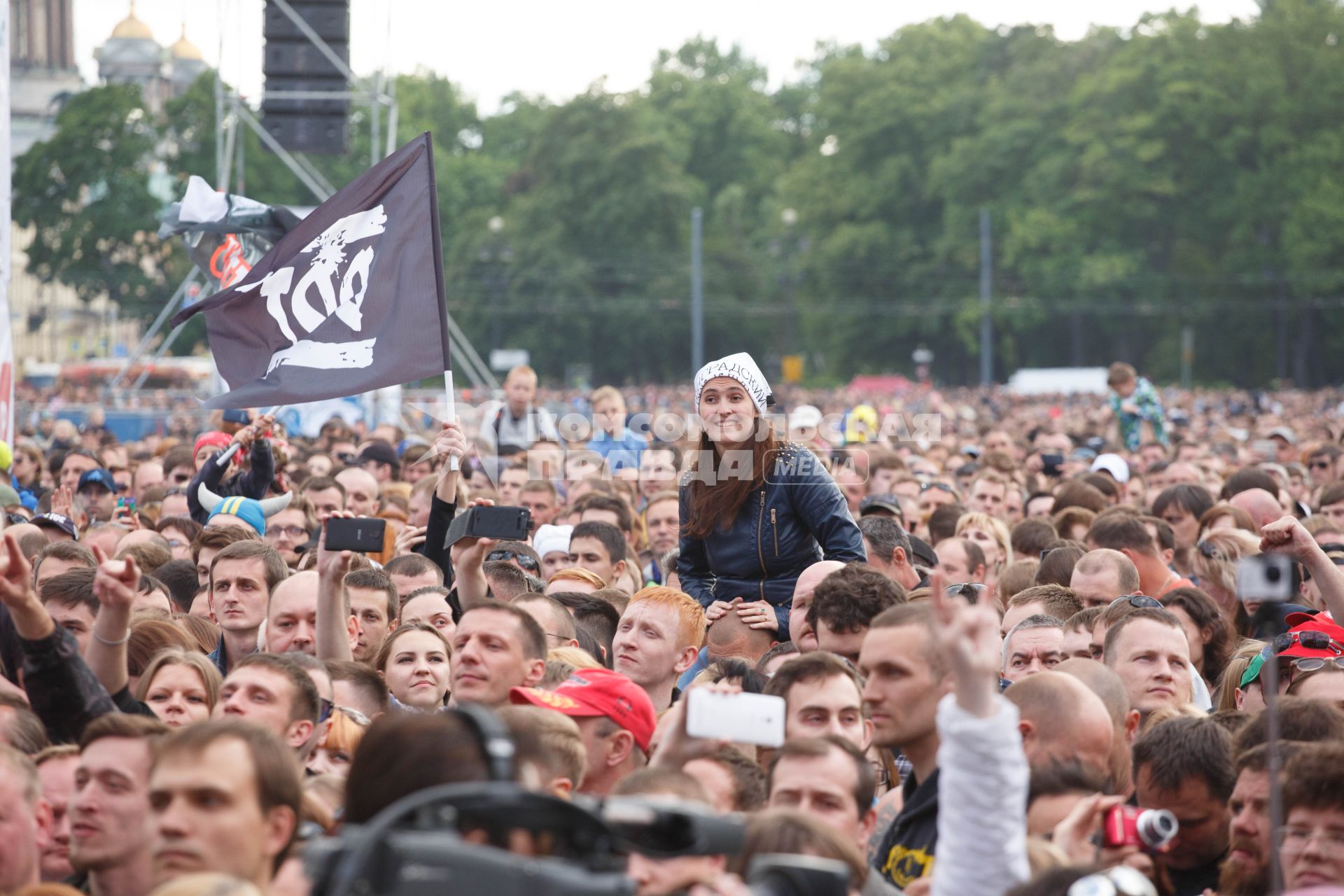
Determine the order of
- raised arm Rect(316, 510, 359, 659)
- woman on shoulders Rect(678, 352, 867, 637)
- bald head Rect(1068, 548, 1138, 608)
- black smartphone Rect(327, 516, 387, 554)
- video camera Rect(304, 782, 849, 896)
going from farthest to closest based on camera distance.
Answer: bald head Rect(1068, 548, 1138, 608) → woman on shoulders Rect(678, 352, 867, 637) → raised arm Rect(316, 510, 359, 659) → black smartphone Rect(327, 516, 387, 554) → video camera Rect(304, 782, 849, 896)

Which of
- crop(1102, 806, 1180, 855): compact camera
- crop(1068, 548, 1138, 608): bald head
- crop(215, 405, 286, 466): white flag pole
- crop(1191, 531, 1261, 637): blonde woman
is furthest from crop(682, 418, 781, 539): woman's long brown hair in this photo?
crop(215, 405, 286, 466): white flag pole

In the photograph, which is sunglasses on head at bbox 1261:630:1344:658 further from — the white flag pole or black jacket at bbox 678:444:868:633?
the white flag pole

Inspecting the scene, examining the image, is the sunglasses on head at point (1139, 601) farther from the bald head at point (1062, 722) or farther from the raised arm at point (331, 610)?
the raised arm at point (331, 610)

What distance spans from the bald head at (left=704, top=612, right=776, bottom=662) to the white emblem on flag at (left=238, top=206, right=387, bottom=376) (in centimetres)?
227

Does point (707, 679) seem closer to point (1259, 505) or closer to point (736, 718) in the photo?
point (736, 718)

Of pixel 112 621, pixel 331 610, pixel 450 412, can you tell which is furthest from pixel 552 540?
pixel 112 621

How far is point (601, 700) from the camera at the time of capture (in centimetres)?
546

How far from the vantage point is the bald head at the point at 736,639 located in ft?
22.2

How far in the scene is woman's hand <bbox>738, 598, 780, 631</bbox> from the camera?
22.1 feet

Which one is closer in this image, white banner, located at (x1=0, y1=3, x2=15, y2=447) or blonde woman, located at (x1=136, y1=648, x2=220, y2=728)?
blonde woman, located at (x1=136, y1=648, x2=220, y2=728)

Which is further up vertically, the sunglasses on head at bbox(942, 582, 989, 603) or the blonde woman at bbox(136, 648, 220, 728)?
the sunglasses on head at bbox(942, 582, 989, 603)

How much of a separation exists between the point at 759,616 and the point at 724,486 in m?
0.54

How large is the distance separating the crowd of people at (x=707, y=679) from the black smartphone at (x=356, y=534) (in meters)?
0.05

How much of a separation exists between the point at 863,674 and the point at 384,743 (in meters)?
2.53
